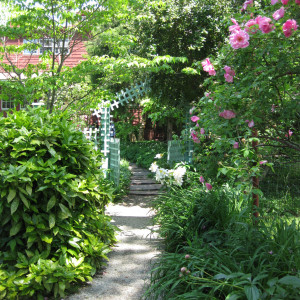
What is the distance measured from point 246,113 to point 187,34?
19.3 ft

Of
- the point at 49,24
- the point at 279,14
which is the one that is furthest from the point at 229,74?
the point at 49,24

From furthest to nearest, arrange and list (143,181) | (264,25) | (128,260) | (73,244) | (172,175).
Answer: (143,181) < (172,175) < (128,260) < (73,244) < (264,25)

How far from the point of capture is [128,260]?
14.0 ft

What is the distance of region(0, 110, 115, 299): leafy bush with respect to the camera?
3002 millimetres

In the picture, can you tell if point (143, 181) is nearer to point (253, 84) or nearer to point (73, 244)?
point (73, 244)

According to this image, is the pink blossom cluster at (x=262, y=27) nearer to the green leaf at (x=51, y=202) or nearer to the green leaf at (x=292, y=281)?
the green leaf at (x=292, y=281)

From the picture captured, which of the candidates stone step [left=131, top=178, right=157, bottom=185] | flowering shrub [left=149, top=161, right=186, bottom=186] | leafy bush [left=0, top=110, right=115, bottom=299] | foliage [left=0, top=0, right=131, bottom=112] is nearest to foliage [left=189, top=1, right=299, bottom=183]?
leafy bush [left=0, top=110, right=115, bottom=299]

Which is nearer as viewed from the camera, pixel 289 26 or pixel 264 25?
pixel 289 26

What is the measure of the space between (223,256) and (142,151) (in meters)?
12.3

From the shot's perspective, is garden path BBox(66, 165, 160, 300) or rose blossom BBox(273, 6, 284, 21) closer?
rose blossom BBox(273, 6, 284, 21)

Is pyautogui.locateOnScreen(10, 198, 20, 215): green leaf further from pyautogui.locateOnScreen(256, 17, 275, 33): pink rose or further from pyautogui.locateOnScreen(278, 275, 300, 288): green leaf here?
pyautogui.locateOnScreen(256, 17, 275, 33): pink rose

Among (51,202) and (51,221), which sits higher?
(51,202)

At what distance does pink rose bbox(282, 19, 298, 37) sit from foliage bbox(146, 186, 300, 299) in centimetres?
156

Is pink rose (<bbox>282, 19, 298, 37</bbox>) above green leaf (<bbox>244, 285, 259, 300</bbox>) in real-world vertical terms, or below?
above
